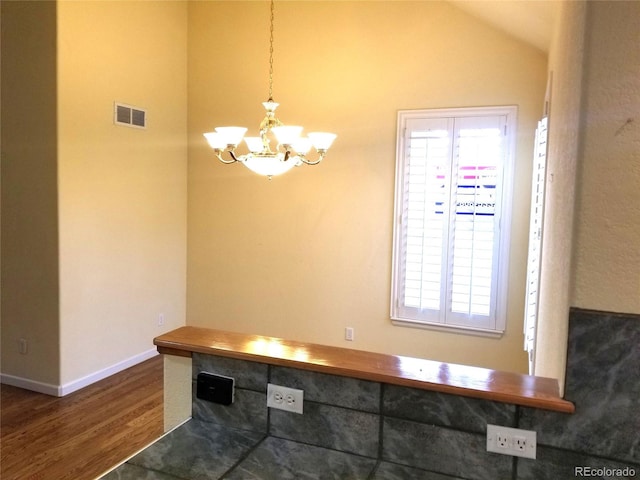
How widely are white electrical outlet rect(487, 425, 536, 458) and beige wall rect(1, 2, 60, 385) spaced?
137 inches

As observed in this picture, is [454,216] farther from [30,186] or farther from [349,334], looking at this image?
[30,186]

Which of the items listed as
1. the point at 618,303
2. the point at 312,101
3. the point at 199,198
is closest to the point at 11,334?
the point at 199,198

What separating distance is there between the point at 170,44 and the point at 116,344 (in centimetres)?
284

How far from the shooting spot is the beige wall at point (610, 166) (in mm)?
1006

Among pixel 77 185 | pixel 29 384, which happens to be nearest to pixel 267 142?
pixel 77 185

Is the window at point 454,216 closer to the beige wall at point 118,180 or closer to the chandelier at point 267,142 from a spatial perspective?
the chandelier at point 267,142

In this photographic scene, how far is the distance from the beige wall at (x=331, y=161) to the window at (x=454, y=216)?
0.10 m

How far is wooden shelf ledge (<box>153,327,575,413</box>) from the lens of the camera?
1129mm

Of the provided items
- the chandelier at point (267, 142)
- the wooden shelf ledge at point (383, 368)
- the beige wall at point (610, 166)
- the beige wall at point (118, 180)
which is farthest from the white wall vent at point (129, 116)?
the beige wall at point (610, 166)

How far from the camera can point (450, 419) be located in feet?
3.83

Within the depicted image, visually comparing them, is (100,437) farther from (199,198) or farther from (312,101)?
(312,101)

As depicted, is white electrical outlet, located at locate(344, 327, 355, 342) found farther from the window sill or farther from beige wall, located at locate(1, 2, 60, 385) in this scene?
beige wall, located at locate(1, 2, 60, 385)

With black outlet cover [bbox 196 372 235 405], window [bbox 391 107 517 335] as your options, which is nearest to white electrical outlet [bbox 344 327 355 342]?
window [bbox 391 107 517 335]

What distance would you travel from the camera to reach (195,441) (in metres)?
1.31
